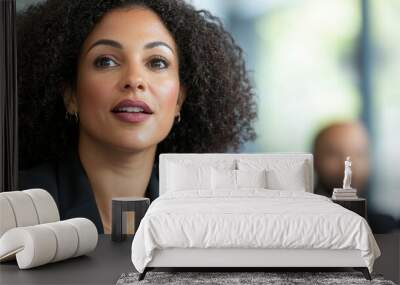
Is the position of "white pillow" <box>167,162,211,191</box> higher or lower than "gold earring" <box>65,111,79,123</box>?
lower

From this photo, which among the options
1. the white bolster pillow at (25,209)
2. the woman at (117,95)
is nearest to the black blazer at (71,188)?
the woman at (117,95)

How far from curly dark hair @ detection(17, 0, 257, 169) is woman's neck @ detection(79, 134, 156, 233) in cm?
19

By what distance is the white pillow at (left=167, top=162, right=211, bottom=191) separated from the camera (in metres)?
6.68

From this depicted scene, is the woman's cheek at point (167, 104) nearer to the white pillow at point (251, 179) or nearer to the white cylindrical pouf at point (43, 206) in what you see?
the white pillow at point (251, 179)

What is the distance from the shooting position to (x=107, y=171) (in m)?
7.21

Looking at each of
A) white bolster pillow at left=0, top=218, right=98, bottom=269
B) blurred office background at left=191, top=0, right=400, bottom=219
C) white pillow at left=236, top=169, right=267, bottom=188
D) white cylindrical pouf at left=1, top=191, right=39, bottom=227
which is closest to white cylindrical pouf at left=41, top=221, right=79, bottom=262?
white bolster pillow at left=0, top=218, right=98, bottom=269

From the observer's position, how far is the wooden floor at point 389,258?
5.27m

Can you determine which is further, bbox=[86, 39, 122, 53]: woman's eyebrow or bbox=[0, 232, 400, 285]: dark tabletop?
bbox=[86, 39, 122, 53]: woman's eyebrow

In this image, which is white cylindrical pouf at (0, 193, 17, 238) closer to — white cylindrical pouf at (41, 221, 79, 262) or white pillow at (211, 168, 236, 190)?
white cylindrical pouf at (41, 221, 79, 262)

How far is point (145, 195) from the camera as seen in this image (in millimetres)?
7316

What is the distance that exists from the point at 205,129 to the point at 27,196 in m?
2.24

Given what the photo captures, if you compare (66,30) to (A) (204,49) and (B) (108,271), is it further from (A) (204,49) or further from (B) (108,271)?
(B) (108,271)

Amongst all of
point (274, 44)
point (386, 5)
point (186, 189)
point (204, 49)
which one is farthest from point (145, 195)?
point (386, 5)

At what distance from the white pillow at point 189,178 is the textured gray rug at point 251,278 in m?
1.61
